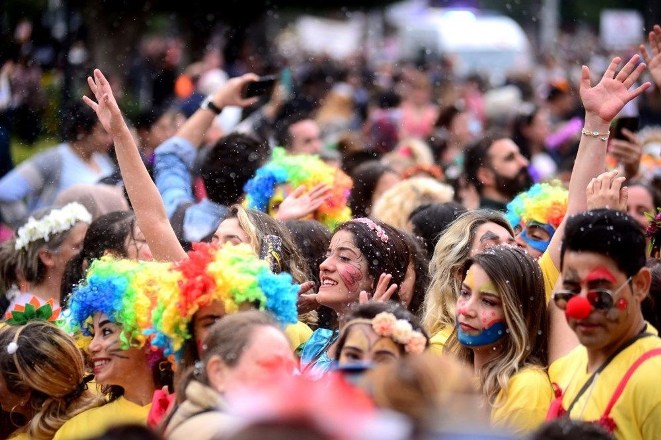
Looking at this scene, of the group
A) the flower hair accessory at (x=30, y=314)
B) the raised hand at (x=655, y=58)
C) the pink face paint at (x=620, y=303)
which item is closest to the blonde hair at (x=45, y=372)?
the flower hair accessory at (x=30, y=314)

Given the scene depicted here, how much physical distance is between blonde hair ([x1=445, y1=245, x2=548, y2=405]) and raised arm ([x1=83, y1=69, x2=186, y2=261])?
1.49 meters

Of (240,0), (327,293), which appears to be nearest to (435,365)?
(327,293)

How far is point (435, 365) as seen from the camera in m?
3.21

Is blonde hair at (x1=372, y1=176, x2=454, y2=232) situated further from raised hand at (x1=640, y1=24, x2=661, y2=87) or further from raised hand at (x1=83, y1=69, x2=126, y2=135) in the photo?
raised hand at (x1=83, y1=69, x2=126, y2=135)

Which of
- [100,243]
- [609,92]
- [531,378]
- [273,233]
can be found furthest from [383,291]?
[100,243]

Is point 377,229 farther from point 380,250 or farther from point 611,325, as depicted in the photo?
point 611,325

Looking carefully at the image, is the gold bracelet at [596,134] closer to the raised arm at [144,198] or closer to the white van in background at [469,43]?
the raised arm at [144,198]

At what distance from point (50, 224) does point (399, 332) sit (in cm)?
342

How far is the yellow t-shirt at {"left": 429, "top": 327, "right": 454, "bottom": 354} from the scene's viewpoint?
5482 mm

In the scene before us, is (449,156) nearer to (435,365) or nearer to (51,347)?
(51,347)

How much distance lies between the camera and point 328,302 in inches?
233

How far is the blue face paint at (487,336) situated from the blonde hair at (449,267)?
77 cm

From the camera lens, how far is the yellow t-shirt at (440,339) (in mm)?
5482

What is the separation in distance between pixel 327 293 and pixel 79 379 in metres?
1.28
